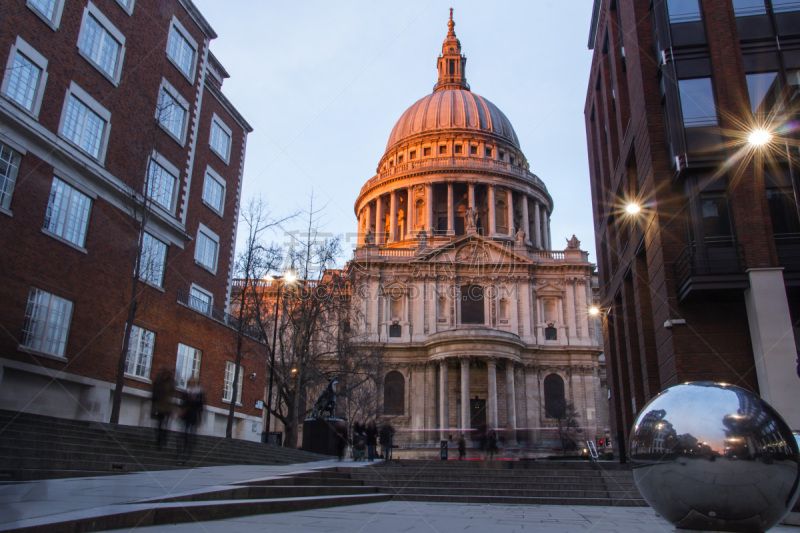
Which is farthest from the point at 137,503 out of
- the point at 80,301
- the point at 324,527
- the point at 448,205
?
the point at 448,205

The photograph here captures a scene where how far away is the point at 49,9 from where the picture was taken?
58.9 ft

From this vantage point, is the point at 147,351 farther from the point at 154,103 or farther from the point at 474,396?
the point at 474,396

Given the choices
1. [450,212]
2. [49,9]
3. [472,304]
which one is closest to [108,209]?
[49,9]

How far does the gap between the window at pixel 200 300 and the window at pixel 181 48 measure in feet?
30.1

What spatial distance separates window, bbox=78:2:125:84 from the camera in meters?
19.5

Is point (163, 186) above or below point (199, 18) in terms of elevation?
below

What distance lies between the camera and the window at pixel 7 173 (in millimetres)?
15891

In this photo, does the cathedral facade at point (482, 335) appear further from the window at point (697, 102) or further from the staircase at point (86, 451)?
the window at point (697, 102)

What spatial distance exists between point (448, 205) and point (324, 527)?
66.6 m

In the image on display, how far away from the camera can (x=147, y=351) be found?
69.6 feet

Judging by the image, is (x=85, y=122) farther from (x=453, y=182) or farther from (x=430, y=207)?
(x=453, y=182)

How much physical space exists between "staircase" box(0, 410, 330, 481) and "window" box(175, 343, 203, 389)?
15.2 ft

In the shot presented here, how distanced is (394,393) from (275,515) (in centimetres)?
4692

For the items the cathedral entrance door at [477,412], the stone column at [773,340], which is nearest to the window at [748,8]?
the stone column at [773,340]
